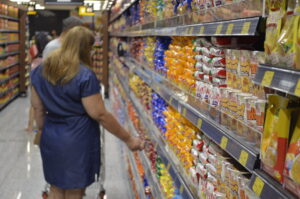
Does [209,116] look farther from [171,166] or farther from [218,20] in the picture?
[171,166]

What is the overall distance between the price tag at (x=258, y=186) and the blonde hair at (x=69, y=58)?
6.18 feet

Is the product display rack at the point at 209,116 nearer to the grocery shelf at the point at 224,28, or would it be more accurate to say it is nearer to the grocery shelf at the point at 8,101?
the grocery shelf at the point at 224,28

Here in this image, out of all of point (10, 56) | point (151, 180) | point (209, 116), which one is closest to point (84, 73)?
point (151, 180)

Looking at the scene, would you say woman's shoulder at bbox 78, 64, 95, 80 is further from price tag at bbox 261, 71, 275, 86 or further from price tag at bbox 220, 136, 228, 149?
price tag at bbox 261, 71, 275, 86

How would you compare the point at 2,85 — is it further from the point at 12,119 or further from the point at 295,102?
the point at 295,102

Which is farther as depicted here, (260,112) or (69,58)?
(69,58)

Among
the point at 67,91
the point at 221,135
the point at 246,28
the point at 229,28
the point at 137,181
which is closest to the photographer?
the point at 246,28

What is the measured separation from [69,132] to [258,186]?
199 cm

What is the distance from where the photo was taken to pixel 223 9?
1.62 metres

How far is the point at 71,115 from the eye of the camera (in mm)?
2982

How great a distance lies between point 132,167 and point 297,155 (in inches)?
143

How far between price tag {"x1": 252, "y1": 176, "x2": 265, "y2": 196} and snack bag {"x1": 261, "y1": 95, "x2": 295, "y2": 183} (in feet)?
0.12

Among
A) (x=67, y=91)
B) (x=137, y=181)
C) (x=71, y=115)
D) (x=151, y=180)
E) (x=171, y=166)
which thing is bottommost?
(x=137, y=181)

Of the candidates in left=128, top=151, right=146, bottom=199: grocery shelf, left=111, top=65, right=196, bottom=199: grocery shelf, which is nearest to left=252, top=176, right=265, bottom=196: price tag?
left=111, top=65, right=196, bottom=199: grocery shelf
